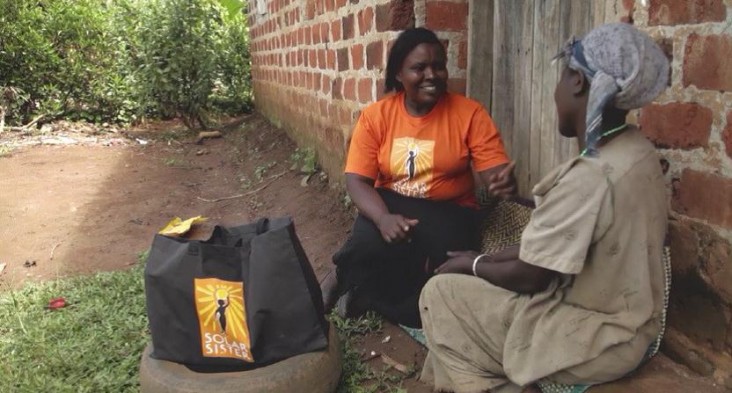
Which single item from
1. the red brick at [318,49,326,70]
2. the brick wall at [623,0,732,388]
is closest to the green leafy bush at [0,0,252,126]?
the red brick at [318,49,326,70]

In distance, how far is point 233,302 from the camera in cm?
237

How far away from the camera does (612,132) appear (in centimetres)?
188

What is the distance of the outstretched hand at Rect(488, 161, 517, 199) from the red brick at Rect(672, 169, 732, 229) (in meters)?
0.71

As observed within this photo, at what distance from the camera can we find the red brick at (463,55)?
3.39 m

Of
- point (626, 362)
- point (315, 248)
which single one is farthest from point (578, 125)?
point (315, 248)

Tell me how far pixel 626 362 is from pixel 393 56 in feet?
5.71

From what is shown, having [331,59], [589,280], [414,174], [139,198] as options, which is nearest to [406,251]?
[414,174]

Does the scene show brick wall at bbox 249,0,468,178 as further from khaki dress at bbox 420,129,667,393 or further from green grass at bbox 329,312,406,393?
khaki dress at bbox 420,129,667,393

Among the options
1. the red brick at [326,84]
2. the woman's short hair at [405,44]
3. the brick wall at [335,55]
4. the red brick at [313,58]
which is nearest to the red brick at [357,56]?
the brick wall at [335,55]

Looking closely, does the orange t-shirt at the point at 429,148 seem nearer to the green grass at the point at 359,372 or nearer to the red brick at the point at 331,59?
the green grass at the point at 359,372

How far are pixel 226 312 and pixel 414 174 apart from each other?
1.12 meters

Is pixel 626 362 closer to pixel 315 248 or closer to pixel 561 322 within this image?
pixel 561 322

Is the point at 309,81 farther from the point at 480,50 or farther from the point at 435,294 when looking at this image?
the point at 435,294

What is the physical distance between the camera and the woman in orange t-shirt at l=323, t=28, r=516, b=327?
113 inches
